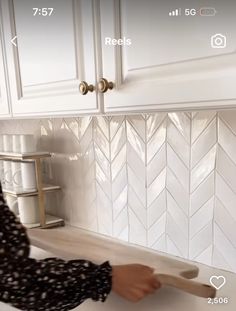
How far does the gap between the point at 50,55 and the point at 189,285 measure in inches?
23.1

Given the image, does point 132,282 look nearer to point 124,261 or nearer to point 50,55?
point 124,261

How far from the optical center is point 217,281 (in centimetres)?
82

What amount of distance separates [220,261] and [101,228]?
47cm

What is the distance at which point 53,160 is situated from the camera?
4.37ft

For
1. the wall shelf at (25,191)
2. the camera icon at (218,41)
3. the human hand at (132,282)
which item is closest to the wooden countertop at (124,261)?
the human hand at (132,282)

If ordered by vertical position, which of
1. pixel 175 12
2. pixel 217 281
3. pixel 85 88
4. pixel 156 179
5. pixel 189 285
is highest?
pixel 175 12

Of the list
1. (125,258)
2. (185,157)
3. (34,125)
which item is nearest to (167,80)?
(185,157)

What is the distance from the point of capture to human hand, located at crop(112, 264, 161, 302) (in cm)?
56

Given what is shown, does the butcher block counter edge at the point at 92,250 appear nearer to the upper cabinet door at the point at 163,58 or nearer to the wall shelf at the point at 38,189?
the wall shelf at the point at 38,189

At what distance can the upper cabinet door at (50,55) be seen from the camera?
666 millimetres

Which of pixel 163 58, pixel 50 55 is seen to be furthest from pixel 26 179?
pixel 163 58

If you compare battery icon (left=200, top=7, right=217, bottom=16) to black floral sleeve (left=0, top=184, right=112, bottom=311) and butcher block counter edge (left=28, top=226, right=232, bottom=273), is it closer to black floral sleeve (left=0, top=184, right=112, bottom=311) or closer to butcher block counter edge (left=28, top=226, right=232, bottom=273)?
black floral sleeve (left=0, top=184, right=112, bottom=311)

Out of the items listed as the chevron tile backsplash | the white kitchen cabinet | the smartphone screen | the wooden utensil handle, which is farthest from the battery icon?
the white kitchen cabinet

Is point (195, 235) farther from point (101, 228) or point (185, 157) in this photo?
point (101, 228)
